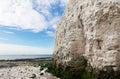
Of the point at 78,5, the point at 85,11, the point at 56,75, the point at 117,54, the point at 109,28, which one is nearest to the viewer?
the point at 117,54

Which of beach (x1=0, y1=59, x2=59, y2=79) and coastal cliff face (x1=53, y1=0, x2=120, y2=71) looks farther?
beach (x1=0, y1=59, x2=59, y2=79)

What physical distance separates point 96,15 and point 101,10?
56 cm

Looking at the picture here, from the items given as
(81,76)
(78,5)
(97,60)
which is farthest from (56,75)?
(97,60)

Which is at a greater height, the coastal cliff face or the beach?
the coastal cliff face

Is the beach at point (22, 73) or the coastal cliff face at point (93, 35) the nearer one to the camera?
the coastal cliff face at point (93, 35)

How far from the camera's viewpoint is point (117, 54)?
49.3ft

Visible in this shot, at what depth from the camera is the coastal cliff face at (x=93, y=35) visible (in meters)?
15.6

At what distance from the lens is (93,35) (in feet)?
56.4

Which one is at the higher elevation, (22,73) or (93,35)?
(93,35)

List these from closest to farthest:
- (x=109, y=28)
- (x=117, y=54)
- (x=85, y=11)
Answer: (x=117, y=54), (x=109, y=28), (x=85, y=11)

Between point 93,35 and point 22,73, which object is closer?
point 93,35

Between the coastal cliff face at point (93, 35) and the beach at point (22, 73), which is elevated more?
the coastal cliff face at point (93, 35)

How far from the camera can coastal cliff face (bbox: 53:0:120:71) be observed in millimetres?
15570

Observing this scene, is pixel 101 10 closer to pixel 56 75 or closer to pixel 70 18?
pixel 70 18
